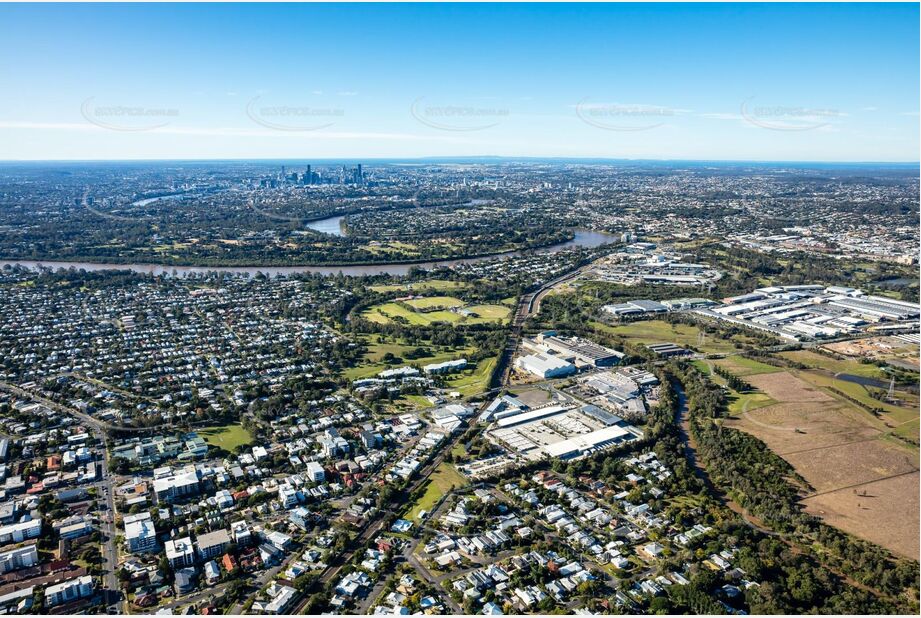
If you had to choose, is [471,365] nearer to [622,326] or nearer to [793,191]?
[622,326]

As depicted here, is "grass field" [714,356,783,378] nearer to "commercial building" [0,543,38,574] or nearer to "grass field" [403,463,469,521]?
"grass field" [403,463,469,521]

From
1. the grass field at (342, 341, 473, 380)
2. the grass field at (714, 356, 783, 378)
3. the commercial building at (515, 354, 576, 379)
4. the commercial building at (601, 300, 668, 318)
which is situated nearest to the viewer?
the commercial building at (515, 354, 576, 379)

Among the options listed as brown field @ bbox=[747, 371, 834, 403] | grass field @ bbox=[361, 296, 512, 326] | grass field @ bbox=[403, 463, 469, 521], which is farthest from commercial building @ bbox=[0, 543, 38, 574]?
brown field @ bbox=[747, 371, 834, 403]

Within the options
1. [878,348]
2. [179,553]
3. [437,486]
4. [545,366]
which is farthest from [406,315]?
[878,348]

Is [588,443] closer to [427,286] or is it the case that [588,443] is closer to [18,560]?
[18,560]

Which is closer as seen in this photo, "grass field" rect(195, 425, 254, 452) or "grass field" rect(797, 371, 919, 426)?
"grass field" rect(195, 425, 254, 452)

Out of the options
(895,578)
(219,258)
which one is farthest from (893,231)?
(219,258)

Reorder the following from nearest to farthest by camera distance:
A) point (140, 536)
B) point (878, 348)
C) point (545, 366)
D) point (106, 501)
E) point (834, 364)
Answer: point (140, 536)
point (106, 501)
point (545, 366)
point (834, 364)
point (878, 348)
